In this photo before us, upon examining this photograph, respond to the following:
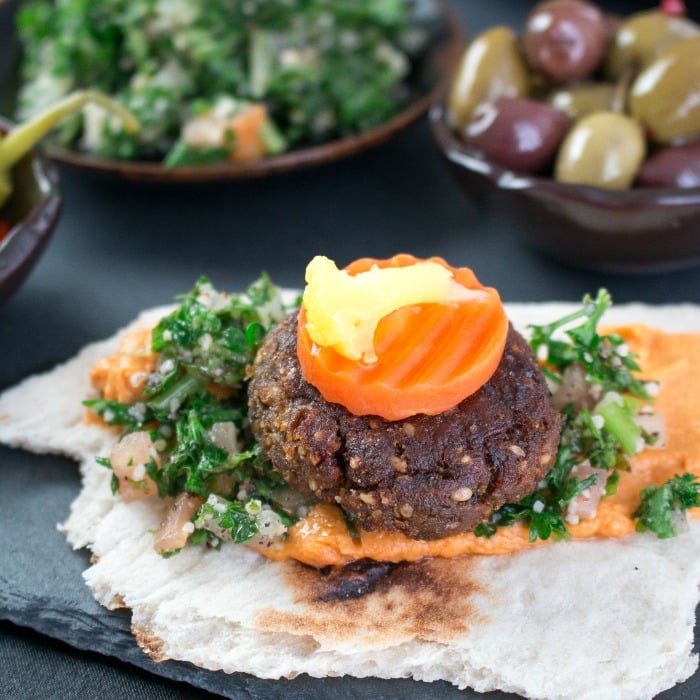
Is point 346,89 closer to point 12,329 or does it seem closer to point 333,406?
point 12,329

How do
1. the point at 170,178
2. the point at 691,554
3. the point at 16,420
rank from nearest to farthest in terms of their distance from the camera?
the point at 691,554 < the point at 16,420 < the point at 170,178

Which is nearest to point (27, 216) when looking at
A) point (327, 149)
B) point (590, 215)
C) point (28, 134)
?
point (28, 134)

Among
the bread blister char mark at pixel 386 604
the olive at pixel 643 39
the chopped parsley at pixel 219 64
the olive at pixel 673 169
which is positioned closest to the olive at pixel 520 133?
the olive at pixel 673 169

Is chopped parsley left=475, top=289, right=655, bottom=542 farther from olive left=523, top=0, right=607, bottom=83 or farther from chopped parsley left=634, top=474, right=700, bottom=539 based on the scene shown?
olive left=523, top=0, right=607, bottom=83

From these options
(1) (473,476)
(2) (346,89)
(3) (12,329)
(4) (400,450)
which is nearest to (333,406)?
(4) (400,450)

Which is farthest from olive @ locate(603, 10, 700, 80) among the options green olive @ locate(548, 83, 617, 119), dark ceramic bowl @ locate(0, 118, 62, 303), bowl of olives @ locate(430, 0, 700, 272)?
dark ceramic bowl @ locate(0, 118, 62, 303)

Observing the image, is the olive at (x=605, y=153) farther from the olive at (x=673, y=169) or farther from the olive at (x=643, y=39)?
the olive at (x=643, y=39)
